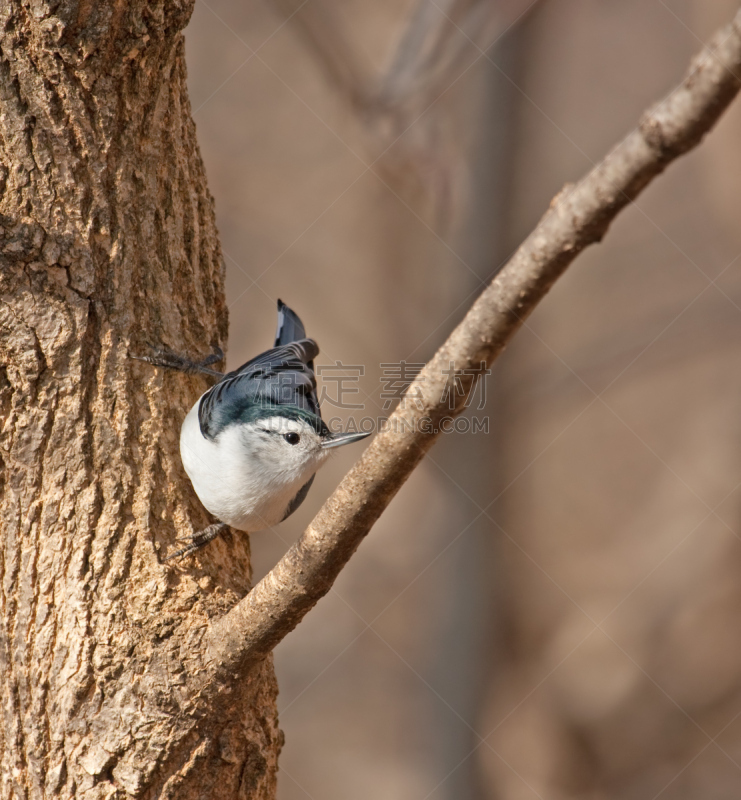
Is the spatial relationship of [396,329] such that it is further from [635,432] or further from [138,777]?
[138,777]

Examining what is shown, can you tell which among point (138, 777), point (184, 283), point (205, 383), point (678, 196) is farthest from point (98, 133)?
point (678, 196)

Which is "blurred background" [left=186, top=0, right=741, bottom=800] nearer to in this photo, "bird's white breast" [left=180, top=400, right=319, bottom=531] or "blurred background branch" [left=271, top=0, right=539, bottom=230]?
"blurred background branch" [left=271, top=0, right=539, bottom=230]

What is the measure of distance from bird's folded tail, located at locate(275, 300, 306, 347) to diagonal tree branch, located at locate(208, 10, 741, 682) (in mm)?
1674

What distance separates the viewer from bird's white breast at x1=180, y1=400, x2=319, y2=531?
2.25m

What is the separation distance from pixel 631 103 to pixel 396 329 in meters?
2.61

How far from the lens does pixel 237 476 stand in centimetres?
232

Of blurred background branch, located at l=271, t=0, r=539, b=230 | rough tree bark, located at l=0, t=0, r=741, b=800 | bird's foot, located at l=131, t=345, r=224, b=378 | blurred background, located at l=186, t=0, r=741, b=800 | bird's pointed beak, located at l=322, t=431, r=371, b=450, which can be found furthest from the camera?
blurred background, located at l=186, t=0, r=741, b=800

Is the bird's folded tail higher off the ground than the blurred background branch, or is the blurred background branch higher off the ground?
the blurred background branch

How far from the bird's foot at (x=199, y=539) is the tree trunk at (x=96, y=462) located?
Answer: 0.10ft

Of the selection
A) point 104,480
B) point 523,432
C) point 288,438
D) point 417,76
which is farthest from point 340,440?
point 523,432

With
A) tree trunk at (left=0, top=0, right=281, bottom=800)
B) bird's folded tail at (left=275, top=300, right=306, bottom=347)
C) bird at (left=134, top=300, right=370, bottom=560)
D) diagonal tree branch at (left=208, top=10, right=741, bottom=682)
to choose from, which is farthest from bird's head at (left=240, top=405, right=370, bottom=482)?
bird's folded tail at (left=275, top=300, right=306, bottom=347)

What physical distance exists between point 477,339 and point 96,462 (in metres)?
1.23

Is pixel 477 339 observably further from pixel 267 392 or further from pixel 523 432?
pixel 523 432

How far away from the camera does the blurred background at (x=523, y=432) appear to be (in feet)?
16.1
